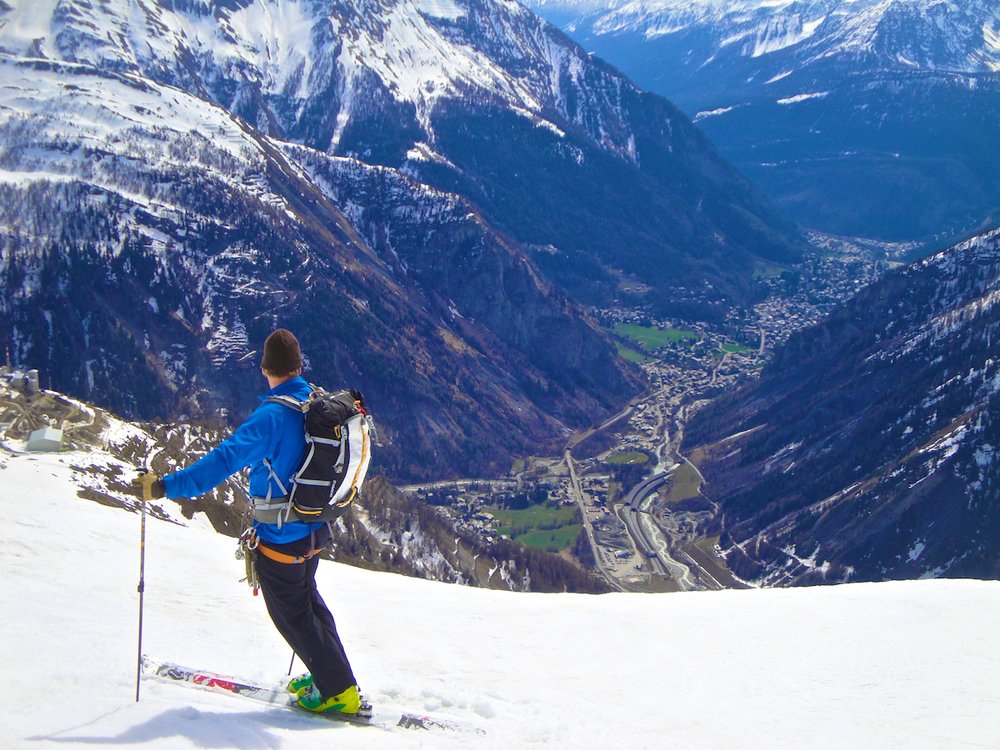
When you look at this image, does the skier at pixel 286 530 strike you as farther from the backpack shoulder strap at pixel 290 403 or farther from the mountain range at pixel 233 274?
the mountain range at pixel 233 274

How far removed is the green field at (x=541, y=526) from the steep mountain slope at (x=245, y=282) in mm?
16609

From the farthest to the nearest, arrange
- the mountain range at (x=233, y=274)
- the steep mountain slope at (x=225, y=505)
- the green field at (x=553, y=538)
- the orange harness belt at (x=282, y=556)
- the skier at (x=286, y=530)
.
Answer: the mountain range at (x=233, y=274)
the green field at (x=553, y=538)
the steep mountain slope at (x=225, y=505)
the orange harness belt at (x=282, y=556)
the skier at (x=286, y=530)

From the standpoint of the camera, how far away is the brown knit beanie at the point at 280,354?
435 inches

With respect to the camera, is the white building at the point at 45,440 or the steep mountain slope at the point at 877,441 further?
the steep mountain slope at the point at 877,441

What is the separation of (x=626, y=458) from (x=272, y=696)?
134651 millimetres

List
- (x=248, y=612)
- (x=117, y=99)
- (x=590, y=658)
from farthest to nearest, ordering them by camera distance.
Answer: (x=117, y=99) → (x=248, y=612) → (x=590, y=658)

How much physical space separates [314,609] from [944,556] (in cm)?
8660

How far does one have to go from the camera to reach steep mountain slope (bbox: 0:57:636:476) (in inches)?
4611

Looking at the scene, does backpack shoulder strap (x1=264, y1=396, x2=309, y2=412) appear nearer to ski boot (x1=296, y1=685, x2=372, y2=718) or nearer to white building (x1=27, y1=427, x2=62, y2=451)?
ski boot (x1=296, y1=685, x2=372, y2=718)

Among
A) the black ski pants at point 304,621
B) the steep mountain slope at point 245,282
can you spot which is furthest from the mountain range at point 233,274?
the black ski pants at point 304,621

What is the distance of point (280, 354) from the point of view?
11.1 meters

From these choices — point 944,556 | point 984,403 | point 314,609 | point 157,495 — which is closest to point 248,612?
point 314,609

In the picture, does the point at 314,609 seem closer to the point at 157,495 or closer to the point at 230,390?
the point at 157,495

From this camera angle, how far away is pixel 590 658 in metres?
15.0
